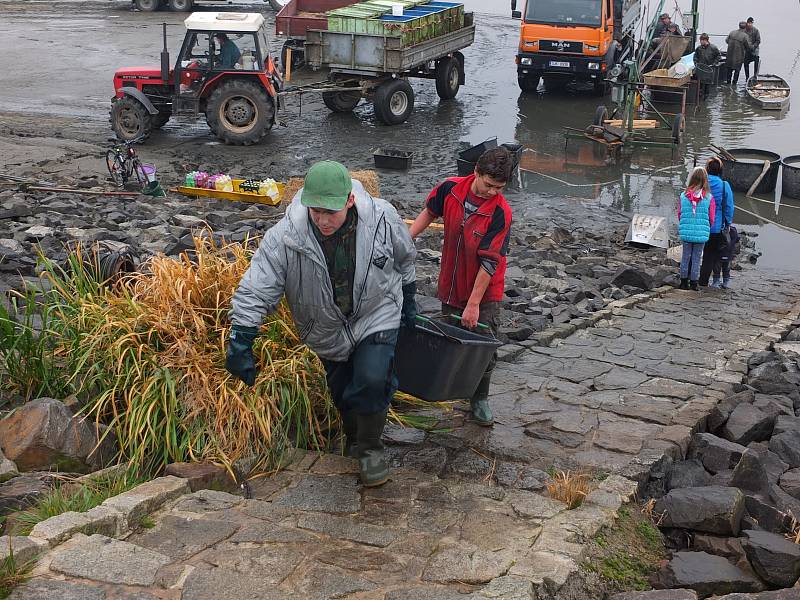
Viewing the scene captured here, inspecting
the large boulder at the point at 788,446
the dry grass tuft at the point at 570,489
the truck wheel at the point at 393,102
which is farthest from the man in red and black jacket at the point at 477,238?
the truck wheel at the point at 393,102

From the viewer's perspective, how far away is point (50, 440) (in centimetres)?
478

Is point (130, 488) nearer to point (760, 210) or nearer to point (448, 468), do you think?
point (448, 468)

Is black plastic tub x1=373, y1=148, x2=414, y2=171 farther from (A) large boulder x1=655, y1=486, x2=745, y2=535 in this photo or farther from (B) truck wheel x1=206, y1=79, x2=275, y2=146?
(A) large boulder x1=655, y1=486, x2=745, y2=535

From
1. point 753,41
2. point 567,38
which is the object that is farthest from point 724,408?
point 753,41

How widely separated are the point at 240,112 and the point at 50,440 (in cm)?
1236

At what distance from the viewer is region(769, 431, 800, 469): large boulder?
5.58 meters

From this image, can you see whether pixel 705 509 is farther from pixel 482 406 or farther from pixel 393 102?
pixel 393 102

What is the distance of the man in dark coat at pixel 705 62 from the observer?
77.2 ft

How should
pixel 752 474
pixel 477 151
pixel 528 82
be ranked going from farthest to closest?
pixel 528 82 < pixel 477 151 < pixel 752 474

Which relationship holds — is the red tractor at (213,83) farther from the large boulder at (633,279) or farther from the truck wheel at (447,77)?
the large boulder at (633,279)

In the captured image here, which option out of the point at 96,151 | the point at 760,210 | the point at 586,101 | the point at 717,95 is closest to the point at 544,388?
the point at 760,210

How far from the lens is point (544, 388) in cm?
649

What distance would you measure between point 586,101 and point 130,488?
1948 centimetres

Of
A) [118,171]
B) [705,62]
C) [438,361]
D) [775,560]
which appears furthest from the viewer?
[705,62]
